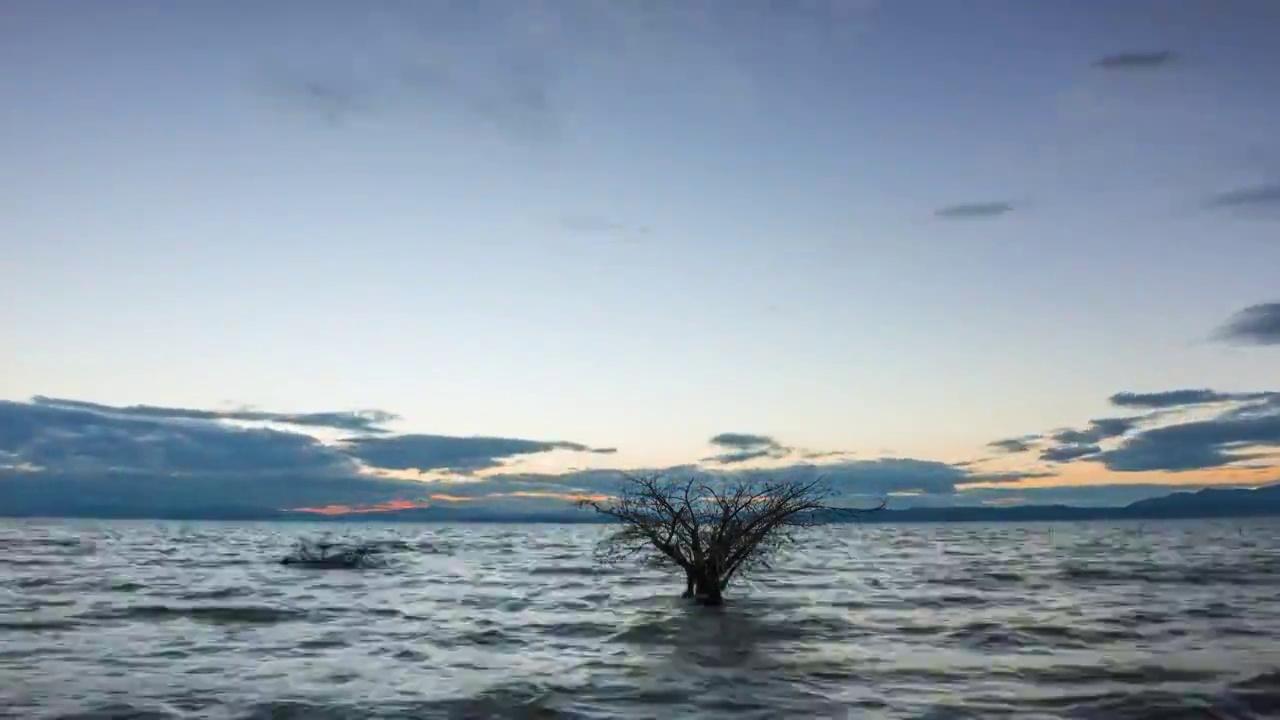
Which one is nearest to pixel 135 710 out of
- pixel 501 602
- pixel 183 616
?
pixel 183 616

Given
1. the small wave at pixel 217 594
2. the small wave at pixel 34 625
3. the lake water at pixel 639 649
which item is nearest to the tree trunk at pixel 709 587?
the lake water at pixel 639 649

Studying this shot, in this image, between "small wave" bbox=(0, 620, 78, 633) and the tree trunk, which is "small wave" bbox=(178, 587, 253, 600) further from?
the tree trunk

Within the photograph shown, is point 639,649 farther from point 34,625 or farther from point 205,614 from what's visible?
point 34,625

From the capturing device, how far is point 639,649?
25688 millimetres

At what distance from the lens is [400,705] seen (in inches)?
738

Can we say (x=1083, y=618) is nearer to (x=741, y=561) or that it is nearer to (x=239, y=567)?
(x=741, y=561)

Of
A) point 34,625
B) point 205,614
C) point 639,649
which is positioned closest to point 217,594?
point 205,614

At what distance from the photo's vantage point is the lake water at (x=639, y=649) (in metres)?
18.7

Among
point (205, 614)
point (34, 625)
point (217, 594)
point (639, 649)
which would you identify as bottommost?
point (217, 594)

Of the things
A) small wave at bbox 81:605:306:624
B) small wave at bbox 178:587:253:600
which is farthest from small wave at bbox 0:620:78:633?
small wave at bbox 178:587:253:600

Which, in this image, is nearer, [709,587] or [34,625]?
[34,625]

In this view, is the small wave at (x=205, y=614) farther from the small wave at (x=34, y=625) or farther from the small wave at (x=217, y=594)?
the small wave at (x=217, y=594)

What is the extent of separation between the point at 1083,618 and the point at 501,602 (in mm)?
21831

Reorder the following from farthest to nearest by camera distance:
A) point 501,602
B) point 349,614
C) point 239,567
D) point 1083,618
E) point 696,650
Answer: point 239,567, point 501,602, point 349,614, point 1083,618, point 696,650
